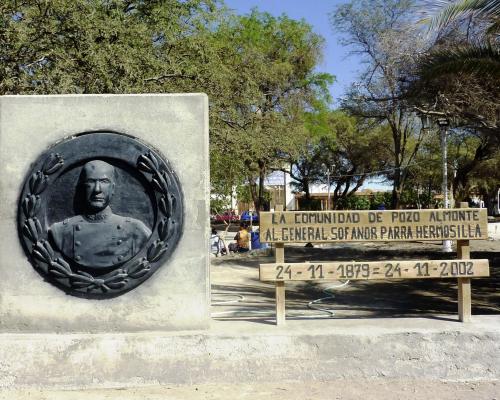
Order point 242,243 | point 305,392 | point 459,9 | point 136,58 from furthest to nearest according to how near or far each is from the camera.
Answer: point 242,243, point 136,58, point 459,9, point 305,392

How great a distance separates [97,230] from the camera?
521cm

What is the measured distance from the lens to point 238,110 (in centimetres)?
1847

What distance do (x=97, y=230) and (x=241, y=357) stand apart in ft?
5.64

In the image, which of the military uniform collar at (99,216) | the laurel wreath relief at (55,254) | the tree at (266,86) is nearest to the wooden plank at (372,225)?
the laurel wreath relief at (55,254)

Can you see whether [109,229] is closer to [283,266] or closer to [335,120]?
[283,266]


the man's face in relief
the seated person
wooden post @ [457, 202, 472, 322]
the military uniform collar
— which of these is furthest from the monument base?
the seated person

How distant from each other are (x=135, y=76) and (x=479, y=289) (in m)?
8.27

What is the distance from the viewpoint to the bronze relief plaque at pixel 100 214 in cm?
517

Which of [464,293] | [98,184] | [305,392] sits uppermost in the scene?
[98,184]

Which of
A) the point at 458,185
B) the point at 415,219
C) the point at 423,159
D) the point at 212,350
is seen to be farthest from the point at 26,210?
the point at 423,159

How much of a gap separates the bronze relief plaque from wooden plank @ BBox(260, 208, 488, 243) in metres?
0.95

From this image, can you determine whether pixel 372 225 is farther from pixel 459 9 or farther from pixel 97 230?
pixel 459 9

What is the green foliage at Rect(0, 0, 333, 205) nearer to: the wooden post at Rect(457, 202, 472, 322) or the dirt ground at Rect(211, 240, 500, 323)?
the dirt ground at Rect(211, 240, 500, 323)

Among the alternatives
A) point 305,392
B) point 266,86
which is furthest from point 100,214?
point 266,86
